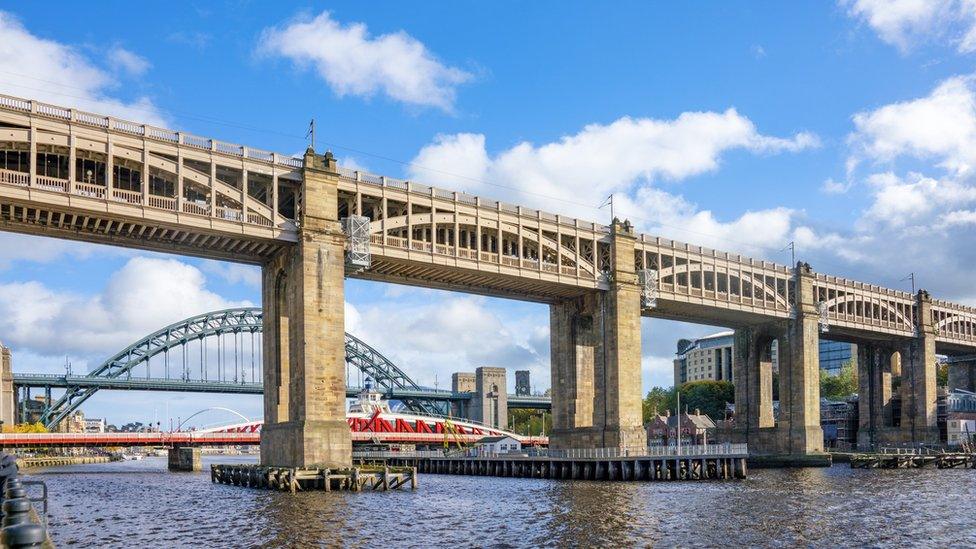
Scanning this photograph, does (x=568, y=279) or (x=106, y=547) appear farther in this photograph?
(x=568, y=279)

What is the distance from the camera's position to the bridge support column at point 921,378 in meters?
146

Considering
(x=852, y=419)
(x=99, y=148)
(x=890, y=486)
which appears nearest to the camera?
(x=99, y=148)

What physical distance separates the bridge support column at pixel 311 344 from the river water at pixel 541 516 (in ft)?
15.9

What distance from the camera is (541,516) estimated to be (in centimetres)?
5609

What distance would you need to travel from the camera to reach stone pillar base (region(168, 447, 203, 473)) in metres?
144

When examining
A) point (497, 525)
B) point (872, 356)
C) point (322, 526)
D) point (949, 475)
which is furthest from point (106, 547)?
point (872, 356)

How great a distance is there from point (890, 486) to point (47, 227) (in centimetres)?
7211

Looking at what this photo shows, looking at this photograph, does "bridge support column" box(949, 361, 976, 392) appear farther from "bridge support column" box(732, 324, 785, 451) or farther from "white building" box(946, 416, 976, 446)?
"bridge support column" box(732, 324, 785, 451)

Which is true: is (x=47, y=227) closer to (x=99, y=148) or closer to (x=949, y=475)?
(x=99, y=148)

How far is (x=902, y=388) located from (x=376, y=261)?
100468mm

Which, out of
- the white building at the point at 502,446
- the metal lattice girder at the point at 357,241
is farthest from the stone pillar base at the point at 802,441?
the metal lattice girder at the point at 357,241

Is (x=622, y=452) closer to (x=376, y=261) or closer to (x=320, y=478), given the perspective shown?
(x=376, y=261)

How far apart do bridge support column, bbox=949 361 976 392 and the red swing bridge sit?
76.4m

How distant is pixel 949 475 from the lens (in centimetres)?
10188
